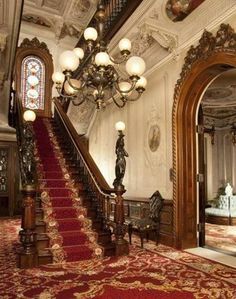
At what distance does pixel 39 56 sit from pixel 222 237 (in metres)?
8.44

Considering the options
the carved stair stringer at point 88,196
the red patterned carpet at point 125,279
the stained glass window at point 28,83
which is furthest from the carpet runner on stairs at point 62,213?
the stained glass window at point 28,83

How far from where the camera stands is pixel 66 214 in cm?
540

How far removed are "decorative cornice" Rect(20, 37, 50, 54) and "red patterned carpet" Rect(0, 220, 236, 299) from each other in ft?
26.5

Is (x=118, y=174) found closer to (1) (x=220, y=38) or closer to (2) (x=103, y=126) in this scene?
(1) (x=220, y=38)

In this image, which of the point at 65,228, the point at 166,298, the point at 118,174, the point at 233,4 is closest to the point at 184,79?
the point at 233,4

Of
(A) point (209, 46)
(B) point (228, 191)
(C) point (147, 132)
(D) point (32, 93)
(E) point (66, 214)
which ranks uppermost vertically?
(D) point (32, 93)

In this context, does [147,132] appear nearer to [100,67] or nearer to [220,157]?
[100,67]

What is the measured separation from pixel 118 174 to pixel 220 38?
2630 millimetres

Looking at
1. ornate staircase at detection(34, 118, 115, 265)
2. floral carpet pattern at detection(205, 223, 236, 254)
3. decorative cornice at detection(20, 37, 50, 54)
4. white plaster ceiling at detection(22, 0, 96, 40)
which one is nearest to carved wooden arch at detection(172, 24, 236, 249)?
floral carpet pattern at detection(205, 223, 236, 254)

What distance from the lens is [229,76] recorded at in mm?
7344

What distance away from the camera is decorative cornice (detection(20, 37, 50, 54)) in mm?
10719

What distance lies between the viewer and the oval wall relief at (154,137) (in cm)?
631

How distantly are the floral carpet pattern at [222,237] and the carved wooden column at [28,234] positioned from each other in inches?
131

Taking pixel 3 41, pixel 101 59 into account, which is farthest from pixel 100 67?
pixel 3 41
